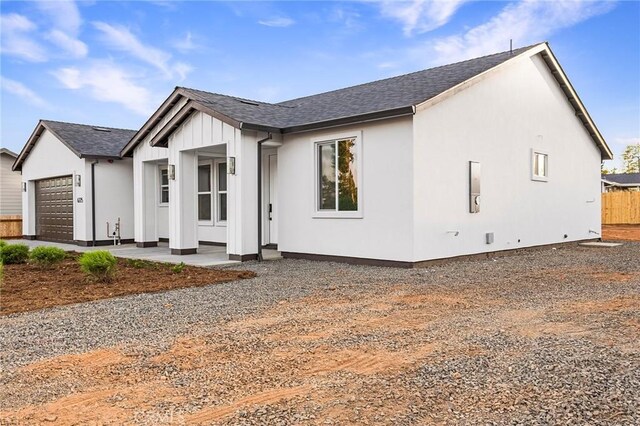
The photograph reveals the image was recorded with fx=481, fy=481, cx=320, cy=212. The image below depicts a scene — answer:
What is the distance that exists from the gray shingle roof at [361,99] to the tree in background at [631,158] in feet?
197

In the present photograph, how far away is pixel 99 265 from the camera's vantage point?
7.73 metres

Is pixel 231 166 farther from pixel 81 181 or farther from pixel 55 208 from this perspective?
pixel 55 208

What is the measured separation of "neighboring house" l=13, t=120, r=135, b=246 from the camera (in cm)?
1539

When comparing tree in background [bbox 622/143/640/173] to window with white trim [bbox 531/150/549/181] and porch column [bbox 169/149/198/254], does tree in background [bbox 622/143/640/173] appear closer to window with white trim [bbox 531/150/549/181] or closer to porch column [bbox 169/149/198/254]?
window with white trim [bbox 531/150/549/181]

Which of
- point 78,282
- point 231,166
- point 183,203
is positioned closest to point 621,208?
point 231,166

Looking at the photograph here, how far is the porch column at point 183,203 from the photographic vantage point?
472 inches

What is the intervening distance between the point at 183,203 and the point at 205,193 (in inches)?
90.5

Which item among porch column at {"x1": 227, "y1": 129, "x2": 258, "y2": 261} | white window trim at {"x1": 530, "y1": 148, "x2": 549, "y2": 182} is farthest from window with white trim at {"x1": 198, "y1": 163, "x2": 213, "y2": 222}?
white window trim at {"x1": 530, "y1": 148, "x2": 549, "y2": 182}

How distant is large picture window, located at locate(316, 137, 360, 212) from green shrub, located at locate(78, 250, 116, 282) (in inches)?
178

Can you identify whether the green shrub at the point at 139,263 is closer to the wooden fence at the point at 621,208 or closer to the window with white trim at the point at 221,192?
the window with white trim at the point at 221,192

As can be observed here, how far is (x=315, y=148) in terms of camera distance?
1067 centimetres

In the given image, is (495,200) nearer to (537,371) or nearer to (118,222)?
(537,371)

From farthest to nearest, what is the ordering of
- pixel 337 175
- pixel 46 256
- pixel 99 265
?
pixel 337 175, pixel 46 256, pixel 99 265

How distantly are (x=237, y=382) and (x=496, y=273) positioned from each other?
655 cm
